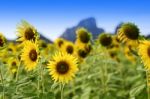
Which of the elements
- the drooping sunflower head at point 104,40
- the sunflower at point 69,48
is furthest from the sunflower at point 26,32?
the sunflower at point 69,48

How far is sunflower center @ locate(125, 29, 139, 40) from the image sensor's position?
19.2 feet

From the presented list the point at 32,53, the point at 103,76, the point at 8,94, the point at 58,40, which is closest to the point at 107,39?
the point at 103,76

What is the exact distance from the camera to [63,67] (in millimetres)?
4980

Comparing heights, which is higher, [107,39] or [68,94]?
[107,39]

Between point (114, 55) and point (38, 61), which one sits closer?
point (38, 61)

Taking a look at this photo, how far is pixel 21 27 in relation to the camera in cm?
555

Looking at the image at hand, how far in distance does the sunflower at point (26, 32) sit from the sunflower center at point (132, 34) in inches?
45.7

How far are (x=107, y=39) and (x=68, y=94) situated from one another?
1174 mm

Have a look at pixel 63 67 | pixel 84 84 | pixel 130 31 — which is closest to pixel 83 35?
pixel 84 84

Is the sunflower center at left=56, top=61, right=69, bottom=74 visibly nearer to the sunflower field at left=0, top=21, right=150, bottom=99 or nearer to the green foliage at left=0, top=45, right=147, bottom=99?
the sunflower field at left=0, top=21, right=150, bottom=99

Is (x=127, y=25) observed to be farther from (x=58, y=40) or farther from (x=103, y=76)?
(x=58, y=40)

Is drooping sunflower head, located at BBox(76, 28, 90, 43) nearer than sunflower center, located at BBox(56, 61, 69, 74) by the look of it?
No

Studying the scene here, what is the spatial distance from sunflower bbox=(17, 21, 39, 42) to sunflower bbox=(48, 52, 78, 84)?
37 cm

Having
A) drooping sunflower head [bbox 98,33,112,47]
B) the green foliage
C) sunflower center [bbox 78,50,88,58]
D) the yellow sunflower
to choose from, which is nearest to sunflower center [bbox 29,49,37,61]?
the green foliage
